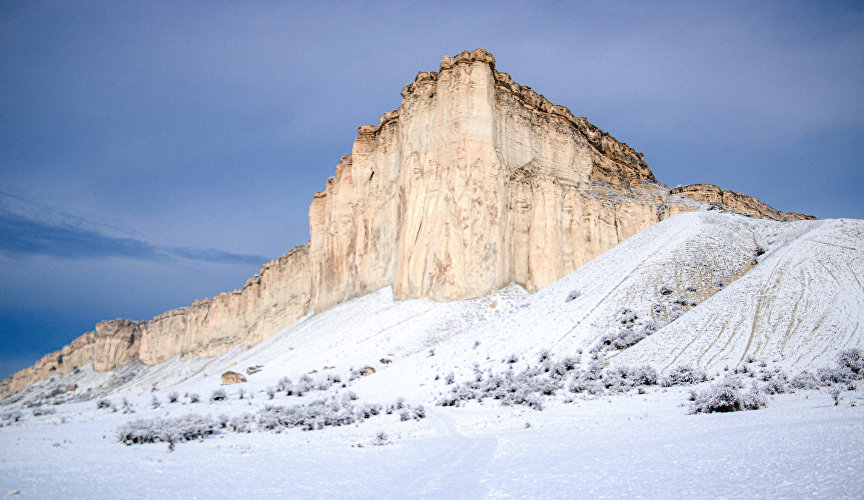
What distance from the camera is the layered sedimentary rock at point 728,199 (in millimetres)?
47875

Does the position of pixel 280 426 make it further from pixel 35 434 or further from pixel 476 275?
pixel 476 275

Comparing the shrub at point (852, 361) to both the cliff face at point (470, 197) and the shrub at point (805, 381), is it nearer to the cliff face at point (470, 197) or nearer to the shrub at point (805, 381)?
the shrub at point (805, 381)

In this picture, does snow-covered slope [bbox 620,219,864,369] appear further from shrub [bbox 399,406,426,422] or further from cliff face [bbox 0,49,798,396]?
cliff face [bbox 0,49,798,396]

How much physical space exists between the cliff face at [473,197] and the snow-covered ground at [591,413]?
25.6 feet

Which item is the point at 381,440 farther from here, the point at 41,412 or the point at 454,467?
the point at 41,412

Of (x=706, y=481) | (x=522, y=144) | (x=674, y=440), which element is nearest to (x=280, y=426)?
(x=674, y=440)

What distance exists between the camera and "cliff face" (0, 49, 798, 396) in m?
32.1

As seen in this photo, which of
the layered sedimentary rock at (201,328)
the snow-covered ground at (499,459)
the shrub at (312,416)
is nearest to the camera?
the snow-covered ground at (499,459)

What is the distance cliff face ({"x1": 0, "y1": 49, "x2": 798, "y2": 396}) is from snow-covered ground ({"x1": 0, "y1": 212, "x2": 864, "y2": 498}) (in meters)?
7.81

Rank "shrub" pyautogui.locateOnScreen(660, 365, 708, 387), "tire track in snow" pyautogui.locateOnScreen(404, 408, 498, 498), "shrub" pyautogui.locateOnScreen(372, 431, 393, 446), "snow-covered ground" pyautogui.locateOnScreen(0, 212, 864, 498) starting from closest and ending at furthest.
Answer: "tire track in snow" pyautogui.locateOnScreen(404, 408, 498, 498), "snow-covered ground" pyautogui.locateOnScreen(0, 212, 864, 498), "shrub" pyautogui.locateOnScreen(372, 431, 393, 446), "shrub" pyautogui.locateOnScreen(660, 365, 708, 387)

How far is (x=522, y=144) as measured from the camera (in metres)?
37.2

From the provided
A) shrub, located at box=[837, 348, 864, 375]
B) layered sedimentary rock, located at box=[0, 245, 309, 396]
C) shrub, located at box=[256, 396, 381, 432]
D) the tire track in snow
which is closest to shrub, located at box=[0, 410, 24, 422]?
shrub, located at box=[256, 396, 381, 432]

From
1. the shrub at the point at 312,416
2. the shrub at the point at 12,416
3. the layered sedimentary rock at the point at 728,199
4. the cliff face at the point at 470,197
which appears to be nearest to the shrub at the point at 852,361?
the shrub at the point at 312,416

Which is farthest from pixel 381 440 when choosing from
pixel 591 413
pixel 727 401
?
pixel 727 401
